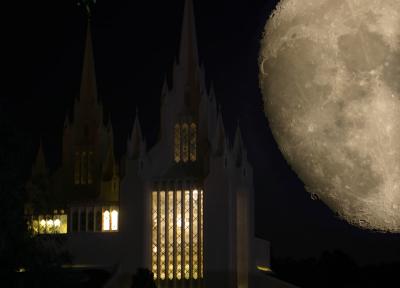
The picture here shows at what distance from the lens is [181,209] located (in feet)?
175

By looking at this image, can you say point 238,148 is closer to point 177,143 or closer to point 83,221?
point 177,143

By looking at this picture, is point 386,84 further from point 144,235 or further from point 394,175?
point 144,235

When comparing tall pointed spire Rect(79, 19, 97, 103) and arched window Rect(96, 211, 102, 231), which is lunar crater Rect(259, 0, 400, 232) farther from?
tall pointed spire Rect(79, 19, 97, 103)

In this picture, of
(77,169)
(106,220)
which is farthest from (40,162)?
(106,220)

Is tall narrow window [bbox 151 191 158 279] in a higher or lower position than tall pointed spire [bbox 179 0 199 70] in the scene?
lower

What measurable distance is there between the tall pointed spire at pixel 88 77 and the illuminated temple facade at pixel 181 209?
8.93 meters

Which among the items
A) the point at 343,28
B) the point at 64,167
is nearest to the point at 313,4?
the point at 343,28

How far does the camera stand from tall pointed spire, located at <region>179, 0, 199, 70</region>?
57625 millimetres

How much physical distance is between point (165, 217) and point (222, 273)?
4757 millimetres

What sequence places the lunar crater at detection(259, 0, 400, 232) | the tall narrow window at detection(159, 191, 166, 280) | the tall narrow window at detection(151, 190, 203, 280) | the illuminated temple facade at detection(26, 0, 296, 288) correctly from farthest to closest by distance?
1. the tall narrow window at detection(159, 191, 166, 280)
2. the tall narrow window at detection(151, 190, 203, 280)
3. the illuminated temple facade at detection(26, 0, 296, 288)
4. the lunar crater at detection(259, 0, 400, 232)

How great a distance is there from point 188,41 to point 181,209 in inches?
445

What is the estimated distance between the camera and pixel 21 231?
21.4 metres

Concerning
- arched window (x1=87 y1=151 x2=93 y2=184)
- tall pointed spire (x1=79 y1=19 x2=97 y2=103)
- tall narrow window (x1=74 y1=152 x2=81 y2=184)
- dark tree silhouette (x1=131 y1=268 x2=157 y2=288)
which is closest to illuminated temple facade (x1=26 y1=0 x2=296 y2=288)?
dark tree silhouette (x1=131 y1=268 x2=157 y2=288)

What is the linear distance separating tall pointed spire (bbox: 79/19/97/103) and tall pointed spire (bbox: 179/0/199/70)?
29.3ft
